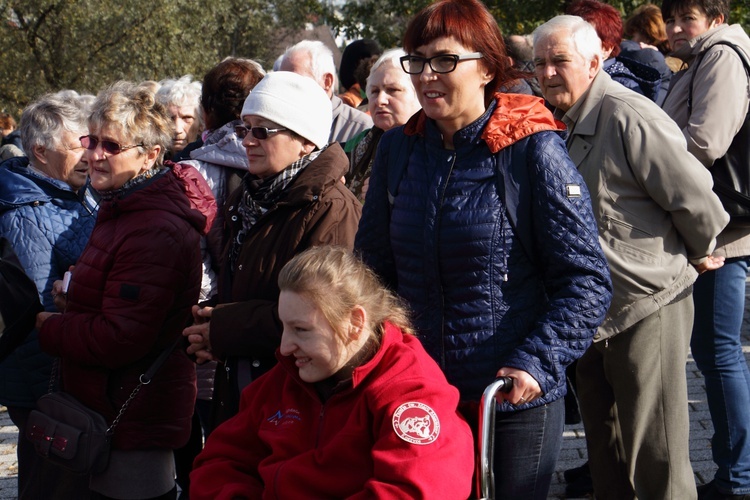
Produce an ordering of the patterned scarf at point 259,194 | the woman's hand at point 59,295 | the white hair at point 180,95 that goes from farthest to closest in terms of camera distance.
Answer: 1. the white hair at point 180,95
2. the woman's hand at point 59,295
3. the patterned scarf at point 259,194

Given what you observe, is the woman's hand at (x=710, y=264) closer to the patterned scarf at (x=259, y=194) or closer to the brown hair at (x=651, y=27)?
the patterned scarf at (x=259, y=194)

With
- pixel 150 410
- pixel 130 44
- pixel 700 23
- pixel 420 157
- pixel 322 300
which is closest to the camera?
pixel 322 300

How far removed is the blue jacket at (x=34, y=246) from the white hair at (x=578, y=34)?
221cm

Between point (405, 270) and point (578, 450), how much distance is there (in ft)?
9.62

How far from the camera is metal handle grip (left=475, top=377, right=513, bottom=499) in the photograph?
246 centimetres

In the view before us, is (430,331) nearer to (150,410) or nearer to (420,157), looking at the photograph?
(420,157)

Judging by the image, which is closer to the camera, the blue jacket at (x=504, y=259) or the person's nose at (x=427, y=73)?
the blue jacket at (x=504, y=259)

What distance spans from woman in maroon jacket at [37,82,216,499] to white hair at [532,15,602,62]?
1636 millimetres

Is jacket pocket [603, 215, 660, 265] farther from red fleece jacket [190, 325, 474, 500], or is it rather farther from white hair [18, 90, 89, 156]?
white hair [18, 90, 89, 156]

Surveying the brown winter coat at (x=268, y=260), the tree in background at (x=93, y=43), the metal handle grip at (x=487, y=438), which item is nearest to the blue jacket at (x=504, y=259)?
the metal handle grip at (x=487, y=438)

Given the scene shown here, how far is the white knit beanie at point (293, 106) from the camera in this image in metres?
3.59

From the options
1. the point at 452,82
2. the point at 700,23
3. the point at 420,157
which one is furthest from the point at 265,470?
the point at 700,23

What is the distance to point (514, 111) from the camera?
9.28ft

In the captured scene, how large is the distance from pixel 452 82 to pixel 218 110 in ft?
7.89
